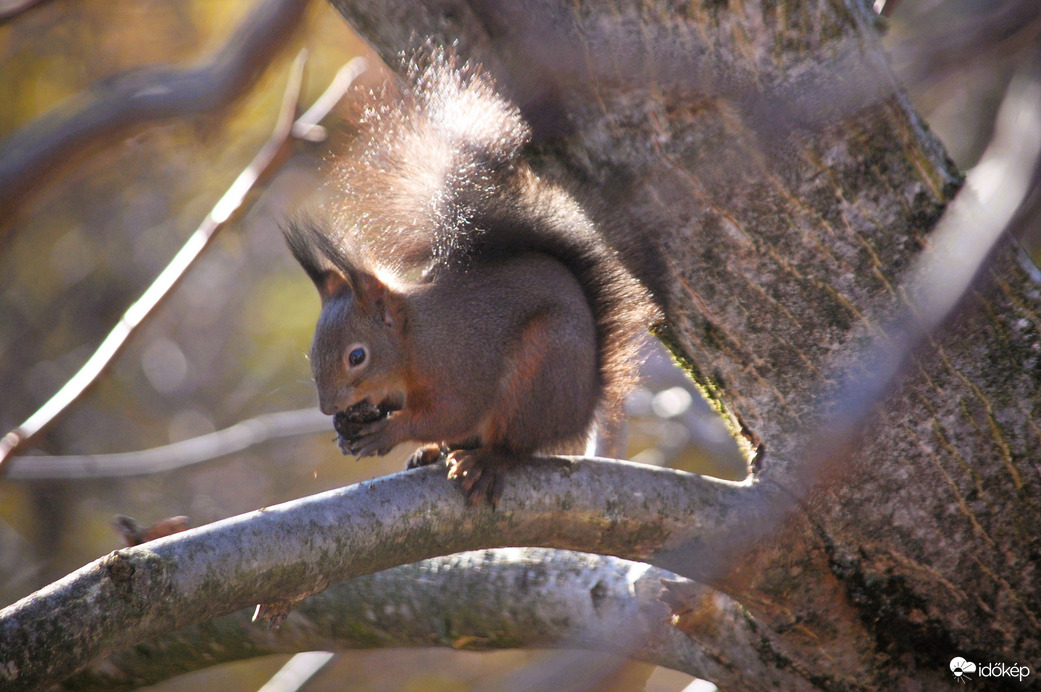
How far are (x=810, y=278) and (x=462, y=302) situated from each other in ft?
2.88

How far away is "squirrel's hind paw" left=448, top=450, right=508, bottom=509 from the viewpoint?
1.69m

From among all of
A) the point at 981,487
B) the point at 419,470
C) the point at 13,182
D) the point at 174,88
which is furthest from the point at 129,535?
the point at 981,487

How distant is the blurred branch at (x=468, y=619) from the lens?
1971 mm

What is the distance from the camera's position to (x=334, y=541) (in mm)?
1428

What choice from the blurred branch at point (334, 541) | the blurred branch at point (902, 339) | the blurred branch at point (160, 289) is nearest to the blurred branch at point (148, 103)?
the blurred branch at point (160, 289)

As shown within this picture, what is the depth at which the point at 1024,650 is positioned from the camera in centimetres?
177

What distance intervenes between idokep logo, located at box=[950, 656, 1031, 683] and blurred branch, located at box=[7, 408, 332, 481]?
7.00ft

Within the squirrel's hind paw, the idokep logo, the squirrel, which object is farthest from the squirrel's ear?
the idokep logo

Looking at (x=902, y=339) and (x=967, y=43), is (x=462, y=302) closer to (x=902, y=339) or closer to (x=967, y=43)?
(x=902, y=339)

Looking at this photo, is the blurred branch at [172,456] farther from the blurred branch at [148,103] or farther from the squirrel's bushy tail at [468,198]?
the squirrel's bushy tail at [468,198]

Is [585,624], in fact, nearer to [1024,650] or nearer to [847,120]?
[1024,650]

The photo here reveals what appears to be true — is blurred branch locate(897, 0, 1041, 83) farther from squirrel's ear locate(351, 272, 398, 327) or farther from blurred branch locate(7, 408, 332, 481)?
blurred branch locate(7, 408, 332, 481)

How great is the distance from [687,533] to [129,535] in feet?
3.33

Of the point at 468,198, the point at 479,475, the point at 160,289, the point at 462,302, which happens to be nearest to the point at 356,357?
the point at 462,302
